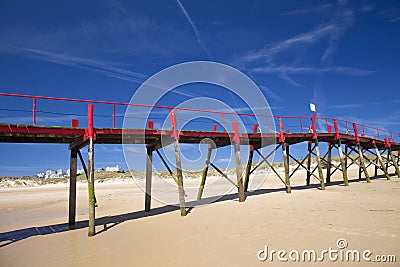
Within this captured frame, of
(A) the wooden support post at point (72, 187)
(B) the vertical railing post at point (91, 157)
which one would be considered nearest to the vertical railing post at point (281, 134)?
(B) the vertical railing post at point (91, 157)

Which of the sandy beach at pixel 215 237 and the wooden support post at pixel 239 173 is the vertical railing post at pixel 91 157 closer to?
the sandy beach at pixel 215 237

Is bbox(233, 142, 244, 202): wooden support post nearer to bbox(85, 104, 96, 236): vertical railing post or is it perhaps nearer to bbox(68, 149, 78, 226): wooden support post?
bbox(85, 104, 96, 236): vertical railing post

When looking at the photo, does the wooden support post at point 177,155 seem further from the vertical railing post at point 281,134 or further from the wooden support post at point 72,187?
the vertical railing post at point 281,134

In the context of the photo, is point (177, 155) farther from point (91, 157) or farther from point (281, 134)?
point (281, 134)

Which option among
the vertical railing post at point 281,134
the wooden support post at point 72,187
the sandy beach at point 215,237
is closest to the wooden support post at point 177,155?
the sandy beach at point 215,237

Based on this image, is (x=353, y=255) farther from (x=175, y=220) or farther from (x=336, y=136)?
(x=336, y=136)

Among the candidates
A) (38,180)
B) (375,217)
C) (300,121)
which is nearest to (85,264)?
(375,217)

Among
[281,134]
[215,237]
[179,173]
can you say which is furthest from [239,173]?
[215,237]

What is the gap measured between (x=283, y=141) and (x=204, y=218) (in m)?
8.67

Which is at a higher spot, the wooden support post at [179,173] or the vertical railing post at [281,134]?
the vertical railing post at [281,134]

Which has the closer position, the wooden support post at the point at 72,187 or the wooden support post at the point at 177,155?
the wooden support post at the point at 72,187

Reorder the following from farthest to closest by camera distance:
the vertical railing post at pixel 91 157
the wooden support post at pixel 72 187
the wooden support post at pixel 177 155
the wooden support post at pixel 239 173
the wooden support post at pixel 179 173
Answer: the wooden support post at pixel 239 173, the wooden support post at pixel 177 155, the wooden support post at pixel 179 173, the wooden support post at pixel 72 187, the vertical railing post at pixel 91 157

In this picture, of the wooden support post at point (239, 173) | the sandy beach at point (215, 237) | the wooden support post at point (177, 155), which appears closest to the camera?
the sandy beach at point (215, 237)

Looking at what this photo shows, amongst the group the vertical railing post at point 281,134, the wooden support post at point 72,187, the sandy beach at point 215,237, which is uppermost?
the vertical railing post at point 281,134
